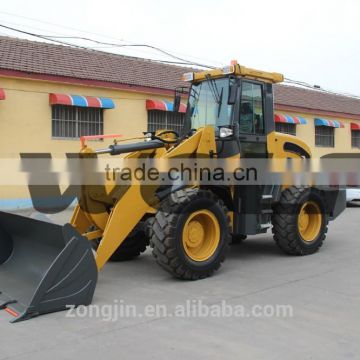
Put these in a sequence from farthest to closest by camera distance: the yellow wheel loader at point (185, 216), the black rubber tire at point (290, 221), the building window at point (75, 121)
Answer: the building window at point (75, 121) < the black rubber tire at point (290, 221) < the yellow wheel loader at point (185, 216)

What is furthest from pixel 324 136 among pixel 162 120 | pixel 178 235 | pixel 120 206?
pixel 120 206

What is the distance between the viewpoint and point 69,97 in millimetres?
15555

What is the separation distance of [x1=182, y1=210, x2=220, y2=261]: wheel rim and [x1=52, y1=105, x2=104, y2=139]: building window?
10.1 m

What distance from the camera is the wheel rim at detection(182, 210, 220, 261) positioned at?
668 cm

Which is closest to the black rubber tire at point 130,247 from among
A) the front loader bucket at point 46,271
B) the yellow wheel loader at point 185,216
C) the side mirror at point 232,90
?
the yellow wheel loader at point 185,216

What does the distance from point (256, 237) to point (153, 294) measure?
464cm

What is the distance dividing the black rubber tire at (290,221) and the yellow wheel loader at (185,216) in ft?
0.05

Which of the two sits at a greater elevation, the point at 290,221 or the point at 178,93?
the point at 178,93

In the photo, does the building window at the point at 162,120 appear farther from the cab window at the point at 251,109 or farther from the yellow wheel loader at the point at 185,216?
the cab window at the point at 251,109

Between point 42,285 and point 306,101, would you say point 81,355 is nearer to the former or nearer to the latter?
point 42,285

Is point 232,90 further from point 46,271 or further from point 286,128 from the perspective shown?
point 286,128

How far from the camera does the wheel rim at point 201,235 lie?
21.9 feet
